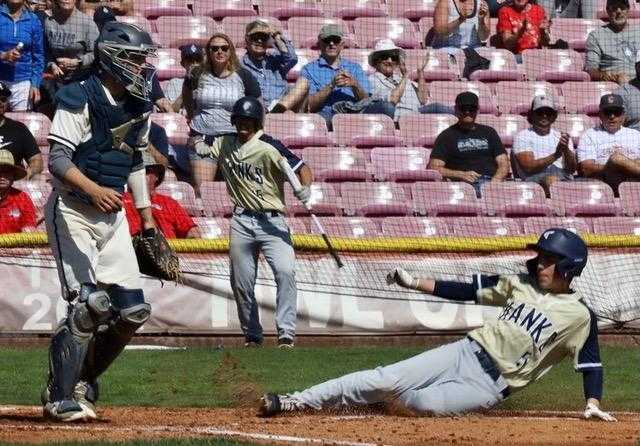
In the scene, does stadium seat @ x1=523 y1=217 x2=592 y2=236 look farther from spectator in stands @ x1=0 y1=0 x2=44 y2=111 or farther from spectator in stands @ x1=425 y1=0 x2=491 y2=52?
spectator in stands @ x1=0 y1=0 x2=44 y2=111

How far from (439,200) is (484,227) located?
0.54 m

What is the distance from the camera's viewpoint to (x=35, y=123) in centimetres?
1363

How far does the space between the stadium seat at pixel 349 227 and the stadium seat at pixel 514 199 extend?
4.15 feet

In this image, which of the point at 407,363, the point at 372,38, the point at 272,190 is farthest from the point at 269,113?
the point at 407,363

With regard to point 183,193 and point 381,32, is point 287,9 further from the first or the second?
point 183,193

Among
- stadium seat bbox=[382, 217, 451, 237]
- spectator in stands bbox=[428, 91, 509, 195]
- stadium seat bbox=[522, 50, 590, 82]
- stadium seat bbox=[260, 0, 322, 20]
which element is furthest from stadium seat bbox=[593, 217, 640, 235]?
stadium seat bbox=[260, 0, 322, 20]

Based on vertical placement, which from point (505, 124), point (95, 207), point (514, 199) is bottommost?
point (514, 199)

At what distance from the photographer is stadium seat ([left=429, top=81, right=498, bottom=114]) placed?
1530 centimetres

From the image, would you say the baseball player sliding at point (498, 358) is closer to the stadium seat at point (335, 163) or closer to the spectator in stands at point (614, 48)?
the stadium seat at point (335, 163)

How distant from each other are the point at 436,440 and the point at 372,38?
9.87 meters

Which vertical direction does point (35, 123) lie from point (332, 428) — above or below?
above

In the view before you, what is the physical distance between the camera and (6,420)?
7.34 m

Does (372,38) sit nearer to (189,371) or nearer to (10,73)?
(10,73)

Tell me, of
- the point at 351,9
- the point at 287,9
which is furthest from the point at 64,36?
the point at 351,9
